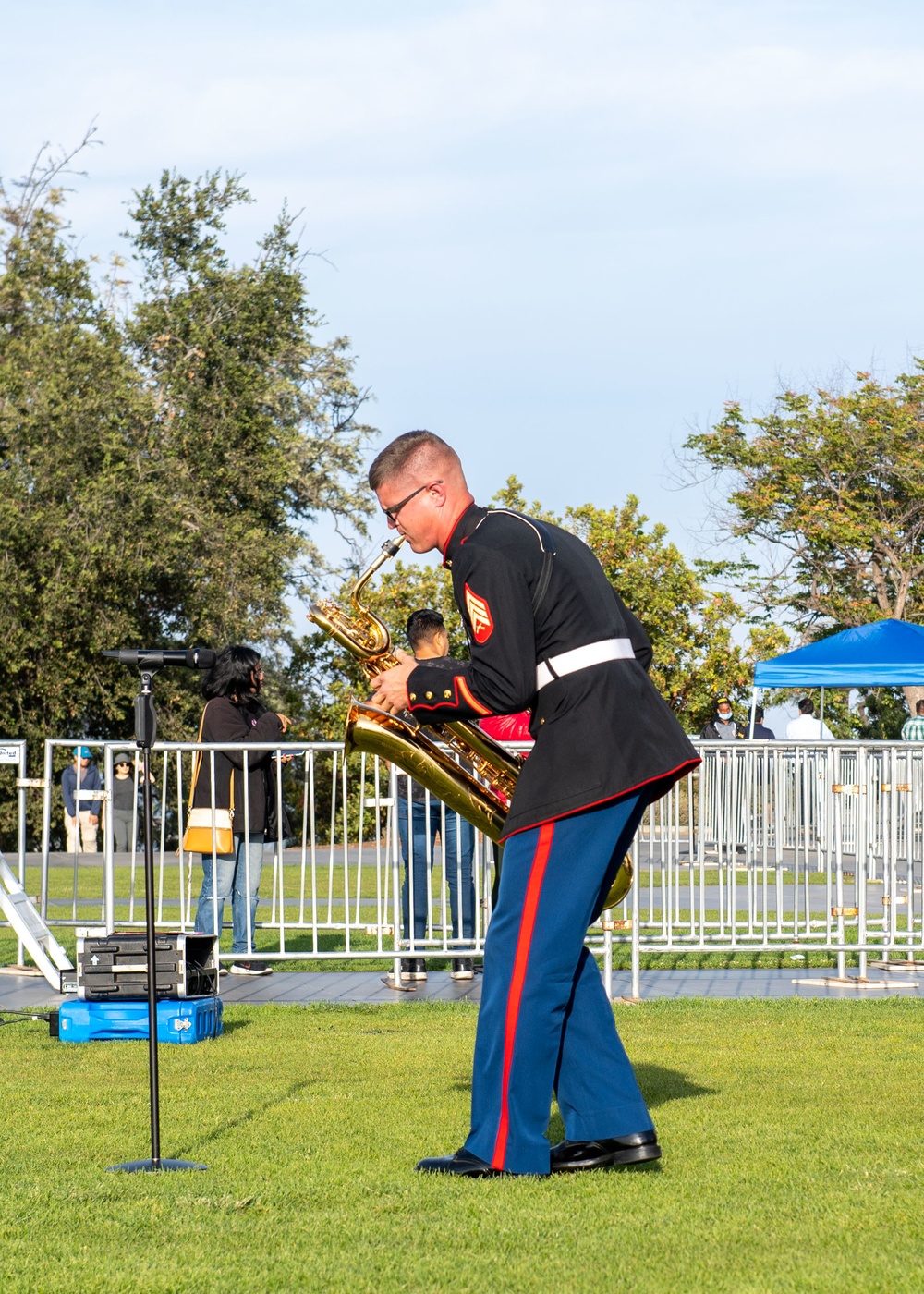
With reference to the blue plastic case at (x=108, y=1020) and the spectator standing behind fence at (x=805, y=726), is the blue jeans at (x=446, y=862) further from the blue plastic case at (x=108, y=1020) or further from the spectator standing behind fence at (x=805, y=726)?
the spectator standing behind fence at (x=805, y=726)

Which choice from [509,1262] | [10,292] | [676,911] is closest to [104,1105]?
[509,1262]

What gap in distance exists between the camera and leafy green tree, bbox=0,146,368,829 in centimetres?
2858

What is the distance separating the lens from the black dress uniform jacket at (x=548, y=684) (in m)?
4.46

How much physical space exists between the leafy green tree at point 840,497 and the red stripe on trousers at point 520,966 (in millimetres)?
28258

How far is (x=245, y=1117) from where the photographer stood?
19.1 ft

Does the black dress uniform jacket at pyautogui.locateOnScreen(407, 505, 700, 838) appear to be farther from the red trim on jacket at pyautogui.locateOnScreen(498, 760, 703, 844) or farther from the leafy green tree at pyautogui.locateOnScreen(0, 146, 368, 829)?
the leafy green tree at pyautogui.locateOnScreen(0, 146, 368, 829)

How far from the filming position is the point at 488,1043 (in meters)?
4.56

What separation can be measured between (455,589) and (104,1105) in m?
2.80

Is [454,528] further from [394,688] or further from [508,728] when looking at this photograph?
[508,728]

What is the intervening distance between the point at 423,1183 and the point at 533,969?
2.33 ft

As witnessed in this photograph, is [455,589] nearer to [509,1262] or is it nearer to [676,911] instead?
[509,1262]

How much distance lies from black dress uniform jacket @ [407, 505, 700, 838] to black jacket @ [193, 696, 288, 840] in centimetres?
563

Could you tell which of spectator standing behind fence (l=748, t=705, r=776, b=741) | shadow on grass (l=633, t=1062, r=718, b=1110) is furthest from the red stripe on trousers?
spectator standing behind fence (l=748, t=705, r=776, b=741)

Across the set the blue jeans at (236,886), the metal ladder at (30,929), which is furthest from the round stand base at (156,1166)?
the blue jeans at (236,886)
